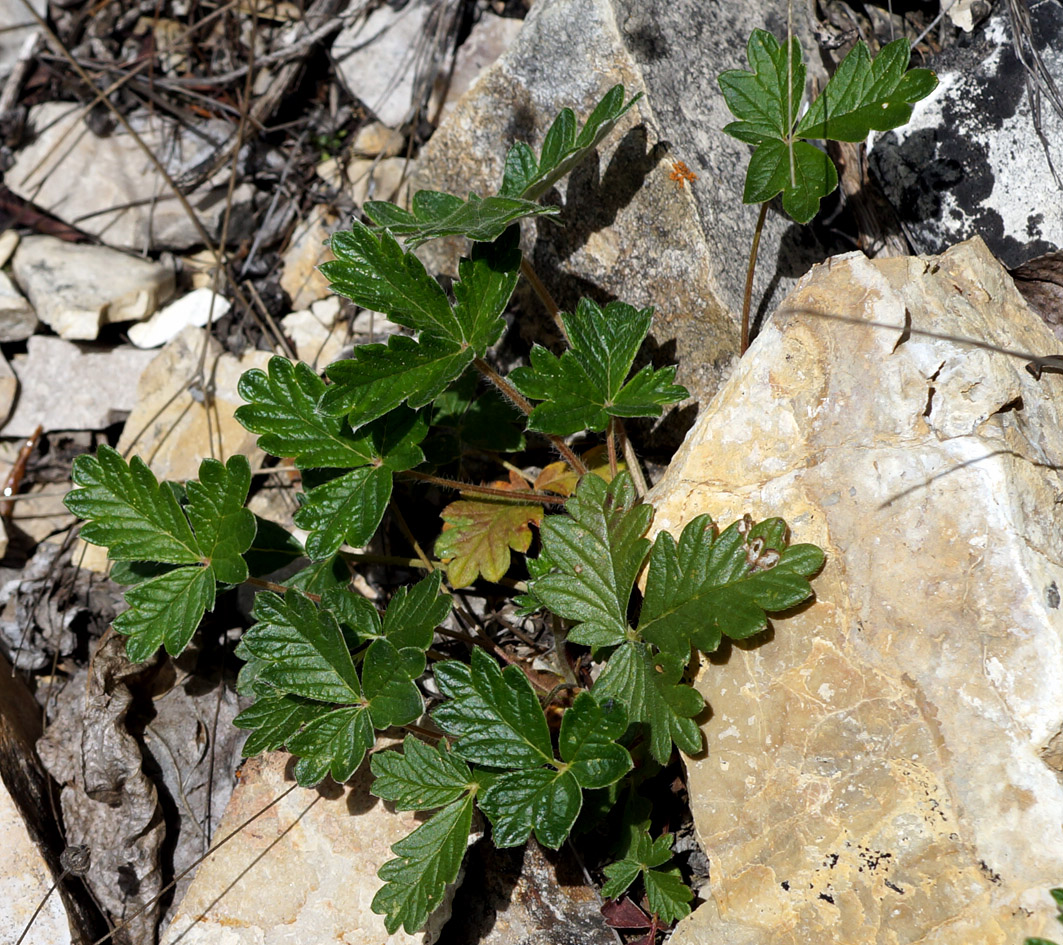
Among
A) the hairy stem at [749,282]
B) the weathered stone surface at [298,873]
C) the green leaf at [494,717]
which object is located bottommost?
the weathered stone surface at [298,873]

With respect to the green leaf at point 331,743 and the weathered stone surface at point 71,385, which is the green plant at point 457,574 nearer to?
the green leaf at point 331,743

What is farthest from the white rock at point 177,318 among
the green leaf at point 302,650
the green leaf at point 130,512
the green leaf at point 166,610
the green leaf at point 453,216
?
the green leaf at point 302,650

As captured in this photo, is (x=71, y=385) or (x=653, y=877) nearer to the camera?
(x=653, y=877)

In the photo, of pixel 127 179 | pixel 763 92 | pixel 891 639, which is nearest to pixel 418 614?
pixel 891 639

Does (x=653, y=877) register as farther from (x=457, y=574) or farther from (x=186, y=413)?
(x=186, y=413)

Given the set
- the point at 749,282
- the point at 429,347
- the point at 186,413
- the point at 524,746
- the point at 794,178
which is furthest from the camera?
the point at 186,413

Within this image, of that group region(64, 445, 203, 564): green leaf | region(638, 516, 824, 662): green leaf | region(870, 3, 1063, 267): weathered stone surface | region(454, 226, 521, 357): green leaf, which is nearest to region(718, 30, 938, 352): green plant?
region(870, 3, 1063, 267): weathered stone surface

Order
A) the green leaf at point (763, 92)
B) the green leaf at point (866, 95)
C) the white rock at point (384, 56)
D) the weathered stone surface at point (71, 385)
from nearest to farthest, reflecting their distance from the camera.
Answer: the green leaf at point (866, 95) < the green leaf at point (763, 92) < the weathered stone surface at point (71, 385) < the white rock at point (384, 56)
